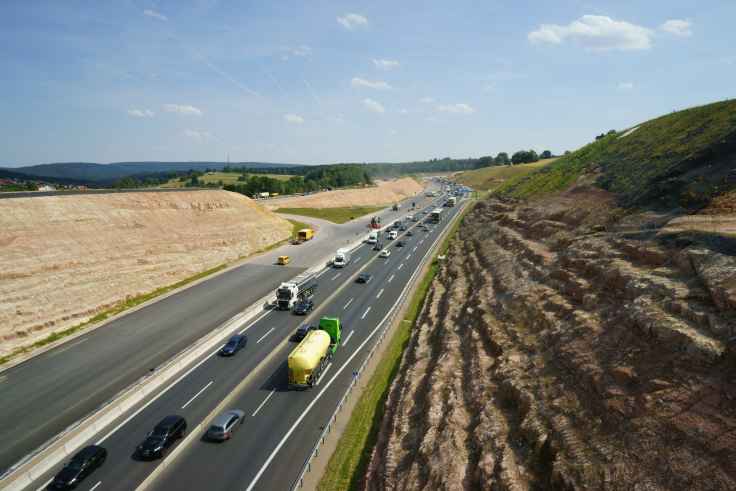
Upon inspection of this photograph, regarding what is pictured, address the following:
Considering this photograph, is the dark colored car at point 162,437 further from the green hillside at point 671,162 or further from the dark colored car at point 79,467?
the green hillside at point 671,162

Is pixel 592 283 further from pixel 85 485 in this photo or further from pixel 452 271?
pixel 85 485

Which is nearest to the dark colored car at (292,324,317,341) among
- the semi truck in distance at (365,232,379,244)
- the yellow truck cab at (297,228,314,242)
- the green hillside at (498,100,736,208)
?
the green hillside at (498,100,736,208)

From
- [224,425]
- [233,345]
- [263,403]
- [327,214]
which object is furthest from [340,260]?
[327,214]

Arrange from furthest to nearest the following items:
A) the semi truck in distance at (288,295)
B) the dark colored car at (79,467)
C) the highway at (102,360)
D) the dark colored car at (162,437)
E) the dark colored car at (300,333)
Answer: the semi truck in distance at (288,295) → the dark colored car at (300,333) → the highway at (102,360) → the dark colored car at (162,437) → the dark colored car at (79,467)

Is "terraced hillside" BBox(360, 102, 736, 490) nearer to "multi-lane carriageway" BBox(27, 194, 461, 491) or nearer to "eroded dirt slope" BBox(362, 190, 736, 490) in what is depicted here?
"eroded dirt slope" BBox(362, 190, 736, 490)

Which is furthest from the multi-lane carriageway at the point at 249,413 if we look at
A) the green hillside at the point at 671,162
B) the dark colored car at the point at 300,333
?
the green hillside at the point at 671,162

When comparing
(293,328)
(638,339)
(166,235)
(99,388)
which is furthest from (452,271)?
(166,235)
